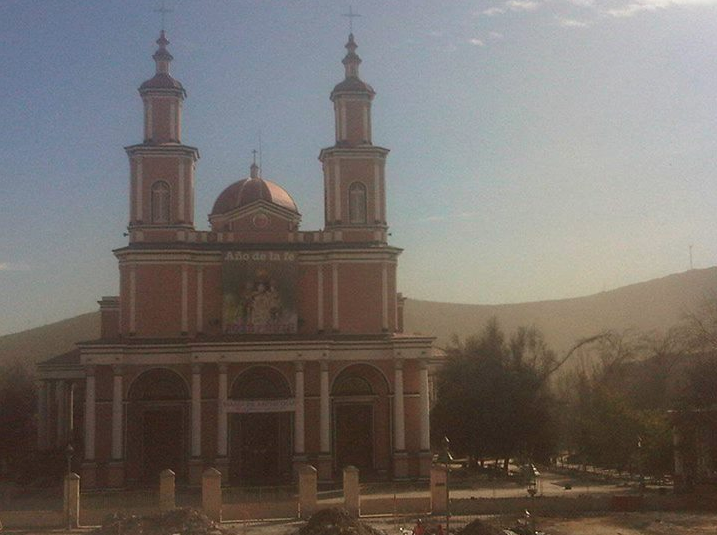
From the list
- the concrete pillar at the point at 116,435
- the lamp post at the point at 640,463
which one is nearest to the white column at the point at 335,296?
the concrete pillar at the point at 116,435

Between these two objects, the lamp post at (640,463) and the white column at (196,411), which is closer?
the lamp post at (640,463)

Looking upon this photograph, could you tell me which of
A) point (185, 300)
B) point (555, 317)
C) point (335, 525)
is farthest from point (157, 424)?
point (555, 317)

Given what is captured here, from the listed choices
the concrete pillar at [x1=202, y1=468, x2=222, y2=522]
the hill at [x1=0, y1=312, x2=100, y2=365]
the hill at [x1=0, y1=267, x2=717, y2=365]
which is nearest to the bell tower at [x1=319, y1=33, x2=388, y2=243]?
the concrete pillar at [x1=202, y1=468, x2=222, y2=522]

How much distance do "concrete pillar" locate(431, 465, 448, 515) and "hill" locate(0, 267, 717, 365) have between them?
345ft

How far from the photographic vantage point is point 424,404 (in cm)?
4028

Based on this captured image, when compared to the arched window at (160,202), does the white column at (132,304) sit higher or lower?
lower

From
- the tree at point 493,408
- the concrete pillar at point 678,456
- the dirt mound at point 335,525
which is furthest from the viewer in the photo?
the tree at point 493,408

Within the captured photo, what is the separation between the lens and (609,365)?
192 ft

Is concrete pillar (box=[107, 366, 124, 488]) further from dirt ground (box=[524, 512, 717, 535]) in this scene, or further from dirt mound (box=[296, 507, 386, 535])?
dirt ground (box=[524, 512, 717, 535])

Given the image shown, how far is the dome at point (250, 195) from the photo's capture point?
44906 millimetres

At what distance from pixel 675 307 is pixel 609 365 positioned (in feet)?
295

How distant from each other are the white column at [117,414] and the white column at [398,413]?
38.2 feet

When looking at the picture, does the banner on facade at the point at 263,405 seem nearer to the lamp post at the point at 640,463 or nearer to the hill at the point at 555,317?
the lamp post at the point at 640,463

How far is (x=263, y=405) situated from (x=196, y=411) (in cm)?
282
